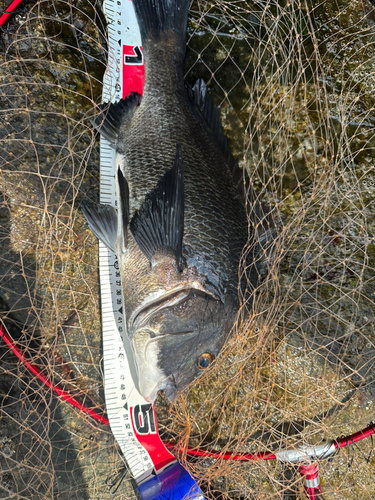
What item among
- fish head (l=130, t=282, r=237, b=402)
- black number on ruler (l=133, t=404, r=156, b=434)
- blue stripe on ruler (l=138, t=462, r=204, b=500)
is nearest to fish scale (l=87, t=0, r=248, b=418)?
fish head (l=130, t=282, r=237, b=402)

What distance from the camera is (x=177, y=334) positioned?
1.97m

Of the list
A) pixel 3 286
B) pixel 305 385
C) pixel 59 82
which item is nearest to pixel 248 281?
pixel 305 385

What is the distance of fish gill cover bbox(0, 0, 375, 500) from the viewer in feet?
8.54

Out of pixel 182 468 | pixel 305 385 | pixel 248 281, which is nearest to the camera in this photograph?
pixel 248 281

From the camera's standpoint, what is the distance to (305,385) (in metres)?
2.70

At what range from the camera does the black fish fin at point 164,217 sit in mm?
1934

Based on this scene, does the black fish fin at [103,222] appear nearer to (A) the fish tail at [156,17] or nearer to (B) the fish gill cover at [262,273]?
(B) the fish gill cover at [262,273]

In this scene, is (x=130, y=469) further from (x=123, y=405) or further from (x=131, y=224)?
(x=131, y=224)

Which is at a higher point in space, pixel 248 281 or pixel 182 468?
pixel 248 281

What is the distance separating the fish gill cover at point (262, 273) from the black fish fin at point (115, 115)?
0.81ft

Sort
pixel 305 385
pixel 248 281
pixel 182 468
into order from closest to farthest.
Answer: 1. pixel 248 281
2. pixel 182 468
3. pixel 305 385

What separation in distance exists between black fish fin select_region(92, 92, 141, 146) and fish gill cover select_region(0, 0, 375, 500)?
25 cm

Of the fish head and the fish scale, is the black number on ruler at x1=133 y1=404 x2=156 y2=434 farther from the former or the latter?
the fish head

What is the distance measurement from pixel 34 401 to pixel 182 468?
123 cm
